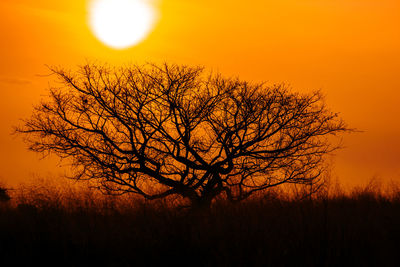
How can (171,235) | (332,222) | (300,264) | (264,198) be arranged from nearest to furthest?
(300,264) → (171,235) → (332,222) → (264,198)

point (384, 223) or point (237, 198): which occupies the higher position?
point (237, 198)

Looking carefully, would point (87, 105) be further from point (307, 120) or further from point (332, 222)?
point (332, 222)

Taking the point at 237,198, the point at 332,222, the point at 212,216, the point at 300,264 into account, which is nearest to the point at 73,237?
the point at 212,216

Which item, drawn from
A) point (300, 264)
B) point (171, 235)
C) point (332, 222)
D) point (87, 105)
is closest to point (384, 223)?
point (332, 222)

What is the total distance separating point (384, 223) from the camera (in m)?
10.7

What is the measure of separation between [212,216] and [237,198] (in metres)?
3.76

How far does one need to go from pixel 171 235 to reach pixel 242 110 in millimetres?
6153

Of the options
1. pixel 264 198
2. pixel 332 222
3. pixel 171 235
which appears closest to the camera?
pixel 171 235

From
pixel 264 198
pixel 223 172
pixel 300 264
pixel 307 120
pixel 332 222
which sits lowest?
pixel 300 264

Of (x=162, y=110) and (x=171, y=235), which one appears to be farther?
(x=162, y=110)

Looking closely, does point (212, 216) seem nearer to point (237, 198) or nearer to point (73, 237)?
point (73, 237)

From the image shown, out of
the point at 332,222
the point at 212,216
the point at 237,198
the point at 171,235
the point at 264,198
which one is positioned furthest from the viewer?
the point at 237,198

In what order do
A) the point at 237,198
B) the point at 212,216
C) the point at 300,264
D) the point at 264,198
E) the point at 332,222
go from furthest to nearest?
the point at 237,198, the point at 264,198, the point at 212,216, the point at 332,222, the point at 300,264

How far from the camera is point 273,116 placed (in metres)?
15.0
